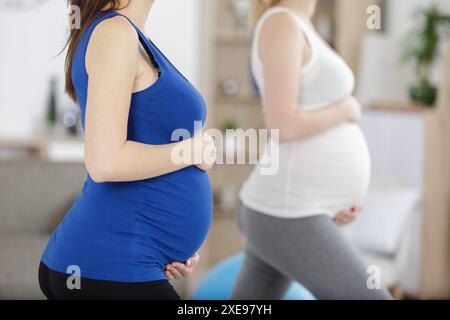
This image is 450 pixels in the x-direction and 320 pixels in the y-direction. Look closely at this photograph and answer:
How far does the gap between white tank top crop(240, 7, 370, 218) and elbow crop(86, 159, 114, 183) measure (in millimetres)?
510

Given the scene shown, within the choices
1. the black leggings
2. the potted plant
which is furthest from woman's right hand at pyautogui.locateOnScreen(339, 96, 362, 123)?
the potted plant

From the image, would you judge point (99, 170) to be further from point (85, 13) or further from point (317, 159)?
point (317, 159)

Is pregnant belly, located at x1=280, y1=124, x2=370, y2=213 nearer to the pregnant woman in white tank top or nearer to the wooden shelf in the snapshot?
the pregnant woman in white tank top

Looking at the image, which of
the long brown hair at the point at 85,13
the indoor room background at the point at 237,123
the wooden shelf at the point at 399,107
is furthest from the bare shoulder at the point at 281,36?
the wooden shelf at the point at 399,107

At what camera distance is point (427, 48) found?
3465mm

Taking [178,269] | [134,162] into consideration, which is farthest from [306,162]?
[134,162]

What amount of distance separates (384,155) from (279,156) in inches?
78.7

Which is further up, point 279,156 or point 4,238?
point 279,156

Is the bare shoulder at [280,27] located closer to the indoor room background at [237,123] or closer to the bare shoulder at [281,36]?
the bare shoulder at [281,36]

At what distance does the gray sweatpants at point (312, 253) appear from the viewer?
1345 mm

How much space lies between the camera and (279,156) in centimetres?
144

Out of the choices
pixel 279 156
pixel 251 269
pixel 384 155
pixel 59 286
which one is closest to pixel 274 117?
pixel 279 156

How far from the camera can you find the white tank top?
1.40 meters

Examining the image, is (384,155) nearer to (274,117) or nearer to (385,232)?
(385,232)
